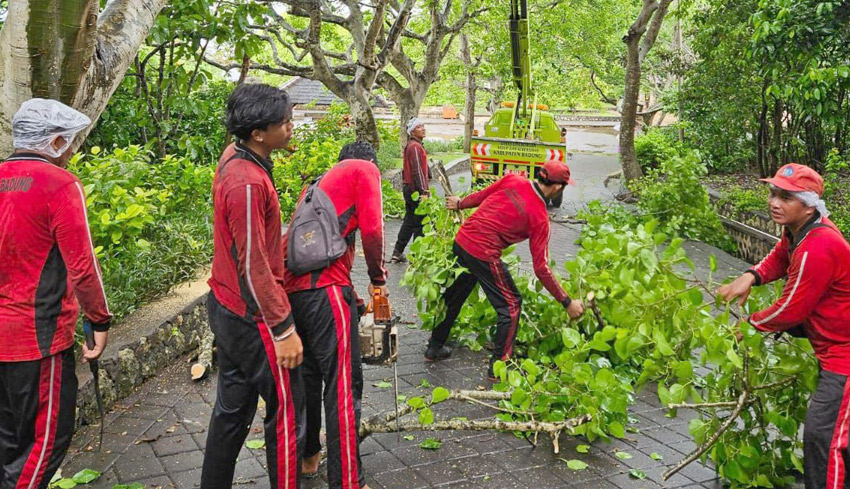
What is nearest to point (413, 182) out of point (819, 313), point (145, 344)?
point (145, 344)

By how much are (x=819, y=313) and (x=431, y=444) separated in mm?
2223

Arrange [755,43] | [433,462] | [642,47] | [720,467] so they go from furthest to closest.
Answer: [642,47]
[755,43]
[433,462]
[720,467]

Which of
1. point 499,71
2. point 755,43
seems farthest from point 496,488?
point 499,71

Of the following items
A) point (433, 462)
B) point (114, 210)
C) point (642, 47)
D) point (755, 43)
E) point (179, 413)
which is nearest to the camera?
point (433, 462)

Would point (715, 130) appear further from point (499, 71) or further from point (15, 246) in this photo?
point (15, 246)

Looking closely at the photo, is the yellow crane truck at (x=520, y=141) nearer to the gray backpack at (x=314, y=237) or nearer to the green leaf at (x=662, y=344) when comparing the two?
the green leaf at (x=662, y=344)

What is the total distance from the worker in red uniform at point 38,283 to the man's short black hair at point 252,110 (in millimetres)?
606

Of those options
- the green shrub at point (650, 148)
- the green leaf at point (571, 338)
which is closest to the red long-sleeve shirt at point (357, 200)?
the green leaf at point (571, 338)

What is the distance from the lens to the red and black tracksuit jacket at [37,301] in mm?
Answer: 3287

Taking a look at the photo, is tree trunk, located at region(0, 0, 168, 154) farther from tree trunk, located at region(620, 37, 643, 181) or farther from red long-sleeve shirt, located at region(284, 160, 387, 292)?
tree trunk, located at region(620, 37, 643, 181)

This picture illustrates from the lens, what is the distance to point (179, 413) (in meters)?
5.24

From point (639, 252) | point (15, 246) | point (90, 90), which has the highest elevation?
point (90, 90)

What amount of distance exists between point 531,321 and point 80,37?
3620 mm

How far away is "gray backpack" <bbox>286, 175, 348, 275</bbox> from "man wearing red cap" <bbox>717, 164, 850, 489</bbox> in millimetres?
2026
